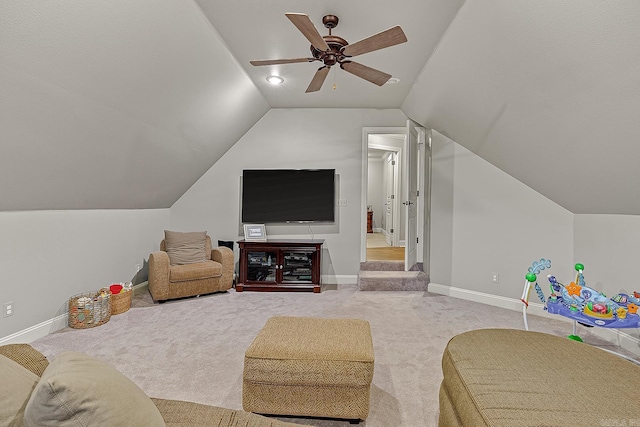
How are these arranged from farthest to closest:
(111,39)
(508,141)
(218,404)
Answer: (508,141) → (111,39) → (218,404)

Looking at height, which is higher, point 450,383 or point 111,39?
point 111,39

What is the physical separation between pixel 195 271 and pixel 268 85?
2.49 meters

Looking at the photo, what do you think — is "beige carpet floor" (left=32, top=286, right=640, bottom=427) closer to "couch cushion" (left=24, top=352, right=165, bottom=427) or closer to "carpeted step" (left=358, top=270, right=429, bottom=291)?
"carpeted step" (left=358, top=270, right=429, bottom=291)

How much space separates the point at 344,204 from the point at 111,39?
3.53m

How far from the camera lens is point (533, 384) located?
1.31 meters

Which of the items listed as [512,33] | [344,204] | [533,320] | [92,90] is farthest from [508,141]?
[92,90]

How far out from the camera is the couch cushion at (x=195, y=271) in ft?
12.9

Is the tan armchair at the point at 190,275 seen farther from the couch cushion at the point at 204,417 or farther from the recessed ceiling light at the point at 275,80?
the couch cushion at the point at 204,417

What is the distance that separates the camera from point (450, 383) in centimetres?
151

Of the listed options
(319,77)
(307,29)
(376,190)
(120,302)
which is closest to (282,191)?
(319,77)

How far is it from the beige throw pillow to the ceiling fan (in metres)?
2.66

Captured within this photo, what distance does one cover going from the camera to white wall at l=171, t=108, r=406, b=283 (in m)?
5.05

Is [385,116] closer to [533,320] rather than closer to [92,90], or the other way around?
[533,320]

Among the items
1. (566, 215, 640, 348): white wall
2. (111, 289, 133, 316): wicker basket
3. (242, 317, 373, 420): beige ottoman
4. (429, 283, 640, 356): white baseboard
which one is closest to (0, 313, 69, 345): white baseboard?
(111, 289, 133, 316): wicker basket
